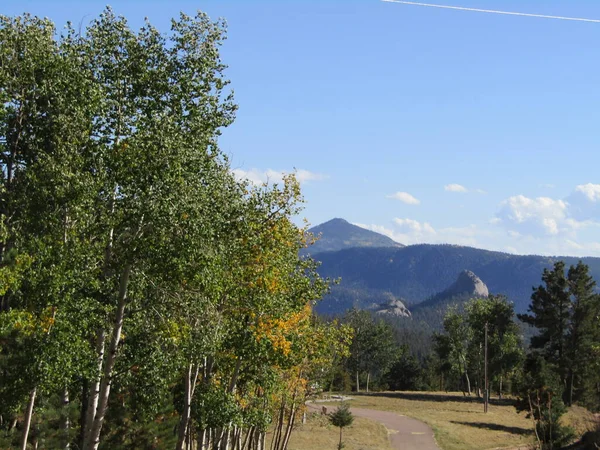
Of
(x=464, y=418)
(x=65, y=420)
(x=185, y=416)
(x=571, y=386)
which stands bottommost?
(x=464, y=418)

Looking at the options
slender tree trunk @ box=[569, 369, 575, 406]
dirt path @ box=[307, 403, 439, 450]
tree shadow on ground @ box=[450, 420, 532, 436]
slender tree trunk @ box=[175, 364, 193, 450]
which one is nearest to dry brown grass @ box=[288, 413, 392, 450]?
dirt path @ box=[307, 403, 439, 450]

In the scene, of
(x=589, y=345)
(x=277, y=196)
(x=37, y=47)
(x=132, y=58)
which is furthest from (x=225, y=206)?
(x=589, y=345)

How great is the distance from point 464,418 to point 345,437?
17.2 metres

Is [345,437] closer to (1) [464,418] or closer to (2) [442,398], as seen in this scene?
(1) [464,418]

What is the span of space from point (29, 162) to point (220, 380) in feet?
43.0

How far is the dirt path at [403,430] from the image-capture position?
4603cm

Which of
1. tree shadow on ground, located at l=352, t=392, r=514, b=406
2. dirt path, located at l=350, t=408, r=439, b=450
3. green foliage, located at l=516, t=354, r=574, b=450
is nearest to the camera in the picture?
green foliage, located at l=516, t=354, r=574, b=450

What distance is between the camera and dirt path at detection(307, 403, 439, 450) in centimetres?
4603

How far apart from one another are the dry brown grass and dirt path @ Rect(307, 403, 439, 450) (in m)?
0.85

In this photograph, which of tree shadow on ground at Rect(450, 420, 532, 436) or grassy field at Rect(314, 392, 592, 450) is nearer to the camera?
grassy field at Rect(314, 392, 592, 450)

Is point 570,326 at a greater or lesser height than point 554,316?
lesser

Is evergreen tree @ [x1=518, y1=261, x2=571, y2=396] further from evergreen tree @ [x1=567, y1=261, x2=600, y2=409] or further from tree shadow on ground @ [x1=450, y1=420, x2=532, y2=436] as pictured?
tree shadow on ground @ [x1=450, y1=420, x2=532, y2=436]

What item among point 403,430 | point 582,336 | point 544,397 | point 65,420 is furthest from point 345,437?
point 582,336

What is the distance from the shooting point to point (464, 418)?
197 ft
